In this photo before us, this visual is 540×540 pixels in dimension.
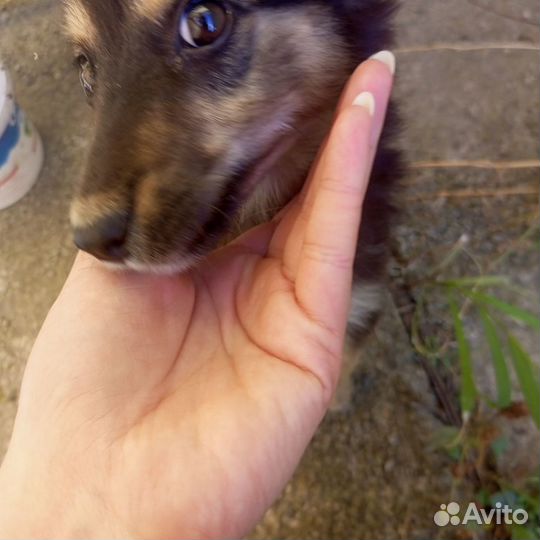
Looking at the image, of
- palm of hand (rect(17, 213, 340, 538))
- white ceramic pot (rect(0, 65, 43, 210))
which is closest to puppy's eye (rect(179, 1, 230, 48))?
palm of hand (rect(17, 213, 340, 538))

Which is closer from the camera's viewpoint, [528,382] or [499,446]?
[528,382]

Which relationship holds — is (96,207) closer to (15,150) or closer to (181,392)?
(181,392)

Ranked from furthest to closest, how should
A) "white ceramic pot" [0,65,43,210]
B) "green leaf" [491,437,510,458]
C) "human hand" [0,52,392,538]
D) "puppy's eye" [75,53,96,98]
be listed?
"white ceramic pot" [0,65,43,210] → "green leaf" [491,437,510,458] → "puppy's eye" [75,53,96,98] → "human hand" [0,52,392,538]

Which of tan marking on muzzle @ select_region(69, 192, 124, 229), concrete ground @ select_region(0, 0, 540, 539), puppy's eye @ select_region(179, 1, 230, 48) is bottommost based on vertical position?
concrete ground @ select_region(0, 0, 540, 539)

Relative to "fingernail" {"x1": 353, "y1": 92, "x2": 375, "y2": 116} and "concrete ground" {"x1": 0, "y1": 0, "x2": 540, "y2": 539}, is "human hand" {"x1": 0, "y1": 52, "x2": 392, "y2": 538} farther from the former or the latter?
"concrete ground" {"x1": 0, "y1": 0, "x2": 540, "y2": 539}

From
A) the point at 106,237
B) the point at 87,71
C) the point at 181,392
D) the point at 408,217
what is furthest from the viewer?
the point at 408,217

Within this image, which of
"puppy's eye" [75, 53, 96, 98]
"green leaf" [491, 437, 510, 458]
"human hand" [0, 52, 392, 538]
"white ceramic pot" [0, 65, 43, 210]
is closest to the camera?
"human hand" [0, 52, 392, 538]

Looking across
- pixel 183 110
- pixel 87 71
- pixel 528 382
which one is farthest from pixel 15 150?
pixel 528 382

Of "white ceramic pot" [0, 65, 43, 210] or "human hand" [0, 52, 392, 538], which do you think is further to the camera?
"white ceramic pot" [0, 65, 43, 210]
